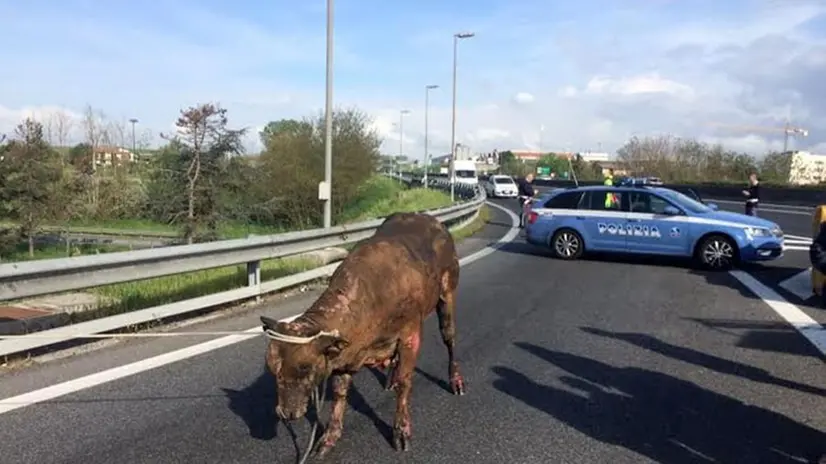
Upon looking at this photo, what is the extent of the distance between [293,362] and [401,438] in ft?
4.25

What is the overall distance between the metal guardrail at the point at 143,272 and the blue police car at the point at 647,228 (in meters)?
6.02

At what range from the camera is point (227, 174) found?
2820 centimetres

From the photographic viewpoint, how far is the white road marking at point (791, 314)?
7.81 m

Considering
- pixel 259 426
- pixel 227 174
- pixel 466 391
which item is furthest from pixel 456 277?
pixel 227 174

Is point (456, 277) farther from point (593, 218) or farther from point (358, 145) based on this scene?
point (358, 145)

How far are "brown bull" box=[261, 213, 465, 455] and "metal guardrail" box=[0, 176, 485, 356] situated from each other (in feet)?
9.65

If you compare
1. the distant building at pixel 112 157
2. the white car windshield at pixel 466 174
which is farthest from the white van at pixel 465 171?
the distant building at pixel 112 157

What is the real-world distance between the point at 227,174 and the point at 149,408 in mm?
24012

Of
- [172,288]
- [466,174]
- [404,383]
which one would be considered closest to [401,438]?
[404,383]

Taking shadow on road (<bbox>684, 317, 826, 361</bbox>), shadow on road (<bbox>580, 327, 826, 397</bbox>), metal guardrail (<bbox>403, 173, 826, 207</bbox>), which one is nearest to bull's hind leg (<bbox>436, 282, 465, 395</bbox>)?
shadow on road (<bbox>580, 327, 826, 397</bbox>)

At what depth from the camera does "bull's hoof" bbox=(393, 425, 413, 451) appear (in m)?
4.38

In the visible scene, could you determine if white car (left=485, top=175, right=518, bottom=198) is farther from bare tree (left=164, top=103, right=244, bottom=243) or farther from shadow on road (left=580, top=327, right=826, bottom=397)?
shadow on road (left=580, top=327, right=826, bottom=397)

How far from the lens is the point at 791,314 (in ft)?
30.2

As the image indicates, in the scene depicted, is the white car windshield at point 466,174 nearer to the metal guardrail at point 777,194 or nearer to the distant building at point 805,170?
the metal guardrail at point 777,194
